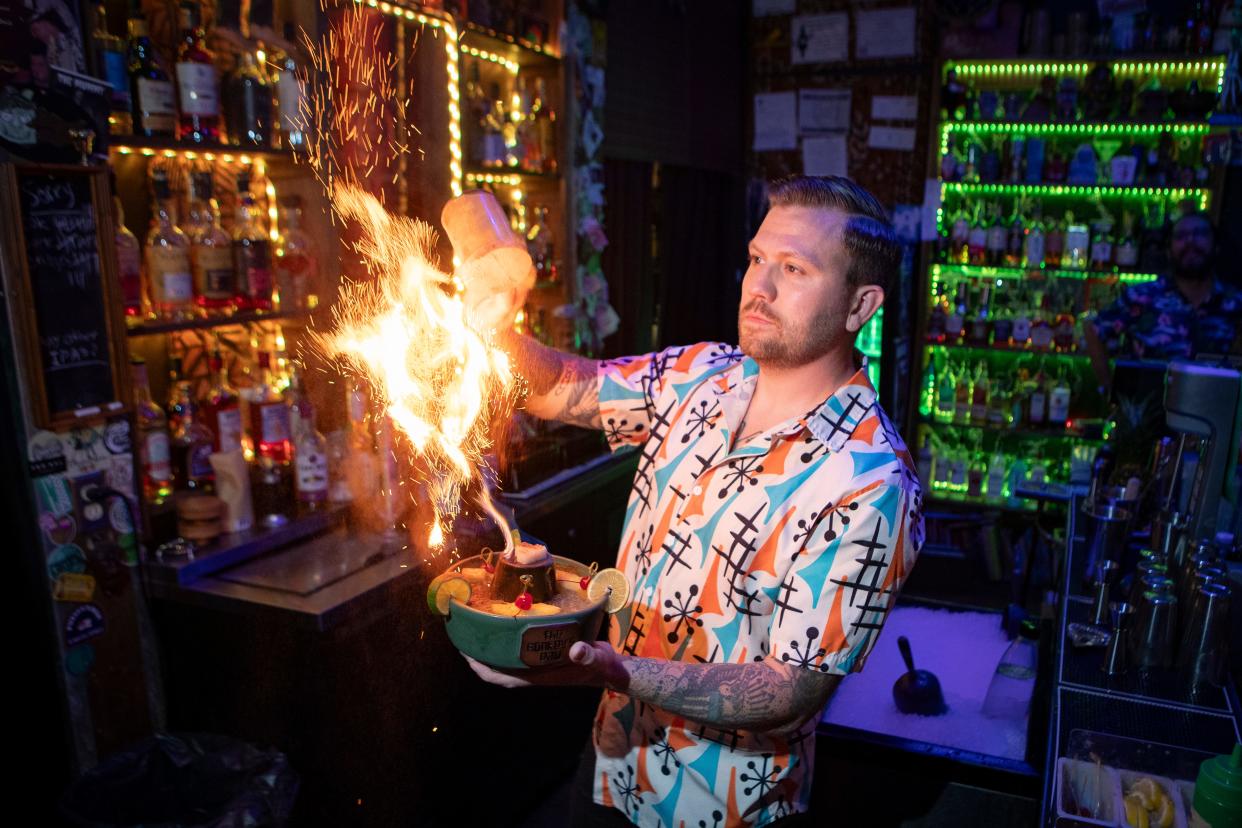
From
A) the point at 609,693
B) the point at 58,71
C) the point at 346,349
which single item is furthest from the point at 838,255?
the point at 346,349

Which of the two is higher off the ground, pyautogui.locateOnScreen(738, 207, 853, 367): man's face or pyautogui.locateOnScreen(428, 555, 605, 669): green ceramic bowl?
pyautogui.locateOnScreen(738, 207, 853, 367): man's face

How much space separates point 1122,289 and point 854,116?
6.13ft

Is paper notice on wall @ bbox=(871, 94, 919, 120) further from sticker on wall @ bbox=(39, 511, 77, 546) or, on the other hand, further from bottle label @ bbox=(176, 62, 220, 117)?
sticker on wall @ bbox=(39, 511, 77, 546)

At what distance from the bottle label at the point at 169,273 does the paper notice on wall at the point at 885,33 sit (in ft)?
14.5

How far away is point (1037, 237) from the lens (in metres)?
5.29

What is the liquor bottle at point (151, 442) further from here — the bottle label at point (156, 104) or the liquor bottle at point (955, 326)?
the liquor bottle at point (955, 326)

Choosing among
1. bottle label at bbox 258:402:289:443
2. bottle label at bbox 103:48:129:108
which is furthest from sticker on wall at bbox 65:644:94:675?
bottle label at bbox 103:48:129:108

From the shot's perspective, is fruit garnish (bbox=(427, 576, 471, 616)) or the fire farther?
the fire

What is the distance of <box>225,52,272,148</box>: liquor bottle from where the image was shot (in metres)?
2.56

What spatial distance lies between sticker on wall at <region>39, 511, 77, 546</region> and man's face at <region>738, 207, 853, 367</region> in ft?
5.59

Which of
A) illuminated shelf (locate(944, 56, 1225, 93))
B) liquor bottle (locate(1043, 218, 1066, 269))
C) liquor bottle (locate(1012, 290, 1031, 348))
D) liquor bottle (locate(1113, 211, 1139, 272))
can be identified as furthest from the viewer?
liquor bottle (locate(1012, 290, 1031, 348))

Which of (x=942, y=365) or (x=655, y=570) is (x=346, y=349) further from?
(x=942, y=365)

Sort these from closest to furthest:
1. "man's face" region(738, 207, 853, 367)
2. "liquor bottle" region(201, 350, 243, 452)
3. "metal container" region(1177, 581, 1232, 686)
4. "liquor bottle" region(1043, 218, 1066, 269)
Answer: "man's face" region(738, 207, 853, 367) < "metal container" region(1177, 581, 1232, 686) < "liquor bottle" region(201, 350, 243, 452) < "liquor bottle" region(1043, 218, 1066, 269)

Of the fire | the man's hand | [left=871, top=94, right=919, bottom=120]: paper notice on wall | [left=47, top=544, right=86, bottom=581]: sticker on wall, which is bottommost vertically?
[left=47, top=544, right=86, bottom=581]: sticker on wall
